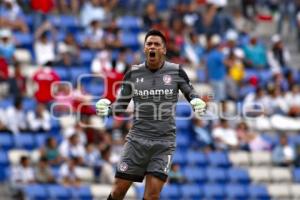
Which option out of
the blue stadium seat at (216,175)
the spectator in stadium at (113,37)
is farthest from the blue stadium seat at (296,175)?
the spectator in stadium at (113,37)

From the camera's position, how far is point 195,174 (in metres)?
23.8

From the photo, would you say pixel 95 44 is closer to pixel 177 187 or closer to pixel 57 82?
pixel 57 82

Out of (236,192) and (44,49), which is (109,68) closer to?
(44,49)

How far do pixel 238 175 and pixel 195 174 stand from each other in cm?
123

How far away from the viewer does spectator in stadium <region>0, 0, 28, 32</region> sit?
2472 cm

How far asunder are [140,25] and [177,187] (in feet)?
18.3

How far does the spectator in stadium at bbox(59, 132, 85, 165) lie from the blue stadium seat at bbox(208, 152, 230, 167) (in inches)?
133

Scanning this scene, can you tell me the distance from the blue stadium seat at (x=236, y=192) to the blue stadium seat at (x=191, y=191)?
2.37 feet

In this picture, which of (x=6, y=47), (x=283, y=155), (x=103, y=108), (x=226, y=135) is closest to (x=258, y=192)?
(x=283, y=155)

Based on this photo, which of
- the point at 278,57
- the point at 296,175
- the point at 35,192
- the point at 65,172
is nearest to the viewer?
the point at 35,192

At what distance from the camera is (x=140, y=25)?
27016mm

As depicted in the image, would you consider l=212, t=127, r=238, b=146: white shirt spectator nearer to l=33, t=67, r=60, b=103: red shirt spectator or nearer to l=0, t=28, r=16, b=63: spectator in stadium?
l=33, t=67, r=60, b=103: red shirt spectator

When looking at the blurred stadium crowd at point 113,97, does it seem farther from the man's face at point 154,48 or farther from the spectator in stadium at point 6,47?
the man's face at point 154,48

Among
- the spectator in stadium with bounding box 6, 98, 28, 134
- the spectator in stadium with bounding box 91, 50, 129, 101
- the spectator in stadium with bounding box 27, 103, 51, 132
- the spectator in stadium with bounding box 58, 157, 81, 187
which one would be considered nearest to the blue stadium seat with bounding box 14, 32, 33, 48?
the spectator in stadium with bounding box 91, 50, 129, 101
